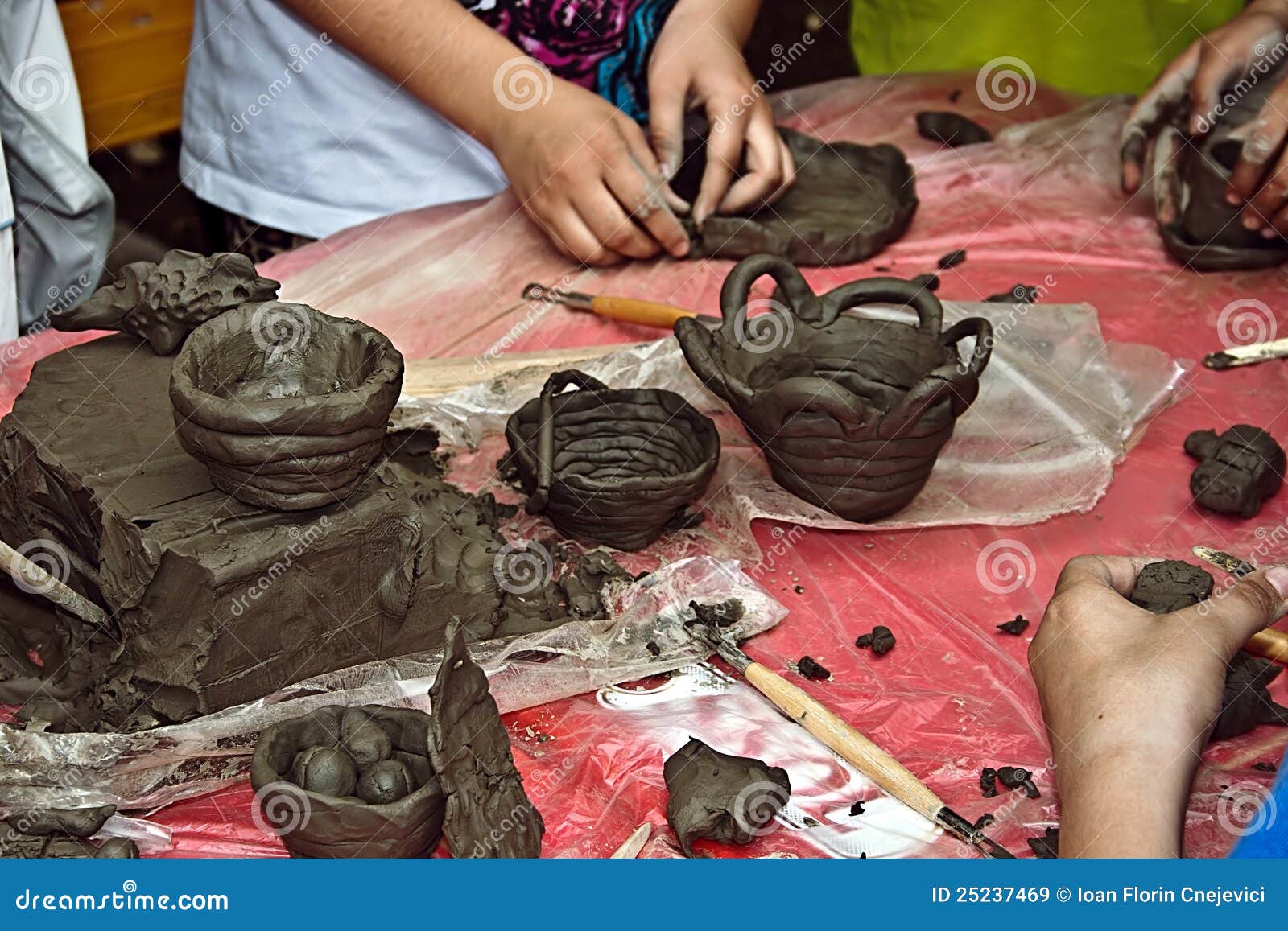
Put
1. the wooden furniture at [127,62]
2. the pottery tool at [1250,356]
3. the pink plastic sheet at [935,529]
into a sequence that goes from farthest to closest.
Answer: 1. the wooden furniture at [127,62]
2. the pottery tool at [1250,356]
3. the pink plastic sheet at [935,529]

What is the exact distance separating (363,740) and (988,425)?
1790 millimetres

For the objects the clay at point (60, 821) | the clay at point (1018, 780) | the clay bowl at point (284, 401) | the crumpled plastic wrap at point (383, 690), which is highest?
the clay bowl at point (284, 401)

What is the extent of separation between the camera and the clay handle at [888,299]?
2973 mm

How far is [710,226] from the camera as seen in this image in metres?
3.77

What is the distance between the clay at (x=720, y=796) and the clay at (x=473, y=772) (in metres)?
0.23

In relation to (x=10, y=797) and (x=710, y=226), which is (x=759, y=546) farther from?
(x=10, y=797)

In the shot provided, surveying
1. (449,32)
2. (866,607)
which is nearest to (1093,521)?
(866,607)

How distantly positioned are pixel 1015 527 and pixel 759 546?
22.8 inches
